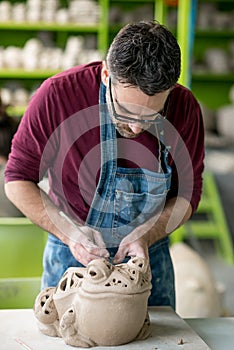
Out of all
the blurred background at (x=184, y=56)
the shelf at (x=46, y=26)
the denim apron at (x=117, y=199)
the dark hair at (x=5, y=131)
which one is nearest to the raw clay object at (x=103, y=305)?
the denim apron at (x=117, y=199)

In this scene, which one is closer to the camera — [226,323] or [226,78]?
[226,323]

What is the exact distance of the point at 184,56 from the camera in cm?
395

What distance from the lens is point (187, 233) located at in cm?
525

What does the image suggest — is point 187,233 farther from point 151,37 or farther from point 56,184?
point 151,37

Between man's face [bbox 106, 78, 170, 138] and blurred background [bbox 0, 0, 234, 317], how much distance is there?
2161 mm

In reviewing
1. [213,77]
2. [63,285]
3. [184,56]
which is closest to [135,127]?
[63,285]

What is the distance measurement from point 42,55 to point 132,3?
4.26ft

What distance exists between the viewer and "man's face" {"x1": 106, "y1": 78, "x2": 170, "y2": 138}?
5.60 feet

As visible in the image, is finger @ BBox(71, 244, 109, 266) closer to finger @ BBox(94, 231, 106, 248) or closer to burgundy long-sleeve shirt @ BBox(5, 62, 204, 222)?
finger @ BBox(94, 231, 106, 248)

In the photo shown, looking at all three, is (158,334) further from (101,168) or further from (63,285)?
(101,168)

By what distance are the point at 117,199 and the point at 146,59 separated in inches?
21.1

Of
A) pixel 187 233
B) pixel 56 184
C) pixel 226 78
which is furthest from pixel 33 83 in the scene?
pixel 56 184

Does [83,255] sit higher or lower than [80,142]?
lower

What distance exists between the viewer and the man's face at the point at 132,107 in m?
1.71
